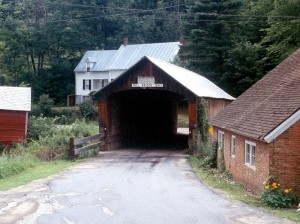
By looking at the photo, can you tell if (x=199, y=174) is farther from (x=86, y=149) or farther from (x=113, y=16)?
(x=113, y=16)

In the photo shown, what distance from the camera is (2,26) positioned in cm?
7106

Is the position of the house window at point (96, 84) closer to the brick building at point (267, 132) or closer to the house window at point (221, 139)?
the house window at point (221, 139)

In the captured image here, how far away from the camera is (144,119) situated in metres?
39.1

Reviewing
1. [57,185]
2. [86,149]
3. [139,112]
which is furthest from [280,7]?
A: [57,185]

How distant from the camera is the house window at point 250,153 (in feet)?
55.6

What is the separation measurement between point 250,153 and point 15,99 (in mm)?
26275

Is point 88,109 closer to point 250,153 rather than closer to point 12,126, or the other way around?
point 12,126

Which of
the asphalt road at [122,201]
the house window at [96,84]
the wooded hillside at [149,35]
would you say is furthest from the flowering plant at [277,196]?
the house window at [96,84]

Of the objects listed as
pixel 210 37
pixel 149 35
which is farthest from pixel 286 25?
pixel 149 35

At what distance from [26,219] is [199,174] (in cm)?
1035

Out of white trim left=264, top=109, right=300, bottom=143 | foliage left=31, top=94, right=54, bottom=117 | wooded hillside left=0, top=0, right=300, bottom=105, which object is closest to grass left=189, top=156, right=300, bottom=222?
white trim left=264, top=109, right=300, bottom=143

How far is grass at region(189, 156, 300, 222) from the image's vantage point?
507 inches

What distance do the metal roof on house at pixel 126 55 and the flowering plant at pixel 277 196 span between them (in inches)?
2027

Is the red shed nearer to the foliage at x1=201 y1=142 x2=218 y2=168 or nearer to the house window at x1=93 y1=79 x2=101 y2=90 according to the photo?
the foliage at x1=201 y1=142 x2=218 y2=168
